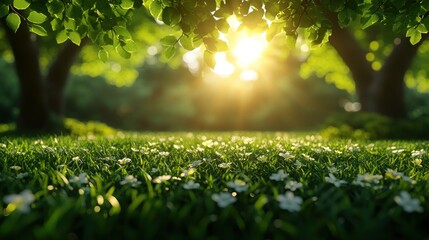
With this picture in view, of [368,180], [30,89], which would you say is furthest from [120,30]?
[30,89]

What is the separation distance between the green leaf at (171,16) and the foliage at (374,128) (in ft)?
28.1

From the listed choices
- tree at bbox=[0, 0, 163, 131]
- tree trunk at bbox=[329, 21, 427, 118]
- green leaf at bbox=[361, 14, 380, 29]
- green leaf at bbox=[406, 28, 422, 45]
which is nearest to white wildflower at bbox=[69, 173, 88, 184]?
tree at bbox=[0, 0, 163, 131]

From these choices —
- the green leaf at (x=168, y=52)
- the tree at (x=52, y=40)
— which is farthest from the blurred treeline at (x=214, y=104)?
the green leaf at (x=168, y=52)

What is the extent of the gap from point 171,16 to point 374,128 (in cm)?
900

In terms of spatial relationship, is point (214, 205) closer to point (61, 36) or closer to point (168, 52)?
point (168, 52)

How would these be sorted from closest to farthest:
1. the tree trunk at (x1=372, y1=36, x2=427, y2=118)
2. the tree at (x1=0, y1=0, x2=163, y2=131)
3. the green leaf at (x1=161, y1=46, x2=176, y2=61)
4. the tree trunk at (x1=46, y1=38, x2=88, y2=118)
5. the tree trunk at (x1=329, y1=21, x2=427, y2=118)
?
the tree at (x1=0, y1=0, x2=163, y2=131), the green leaf at (x1=161, y1=46, x2=176, y2=61), the tree trunk at (x1=372, y1=36, x2=427, y2=118), the tree trunk at (x1=329, y1=21, x2=427, y2=118), the tree trunk at (x1=46, y1=38, x2=88, y2=118)

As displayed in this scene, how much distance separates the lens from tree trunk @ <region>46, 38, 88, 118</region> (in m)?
15.0

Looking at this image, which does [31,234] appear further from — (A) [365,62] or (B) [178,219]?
(A) [365,62]

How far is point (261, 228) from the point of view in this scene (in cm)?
215

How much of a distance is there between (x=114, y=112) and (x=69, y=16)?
38.0 meters

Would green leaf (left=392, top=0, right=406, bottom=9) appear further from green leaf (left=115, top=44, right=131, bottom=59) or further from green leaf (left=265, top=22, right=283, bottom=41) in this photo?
green leaf (left=115, top=44, right=131, bottom=59)

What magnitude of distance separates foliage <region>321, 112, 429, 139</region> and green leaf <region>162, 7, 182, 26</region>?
858 centimetres

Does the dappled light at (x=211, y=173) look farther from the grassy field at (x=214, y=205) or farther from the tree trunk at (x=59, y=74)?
the tree trunk at (x=59, y=74)

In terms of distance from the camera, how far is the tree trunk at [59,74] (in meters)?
15.0
